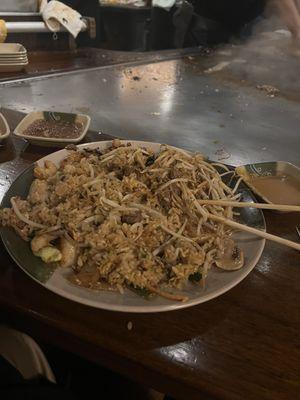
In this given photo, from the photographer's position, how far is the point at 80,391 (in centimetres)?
158

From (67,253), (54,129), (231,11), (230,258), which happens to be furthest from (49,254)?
(231,11)

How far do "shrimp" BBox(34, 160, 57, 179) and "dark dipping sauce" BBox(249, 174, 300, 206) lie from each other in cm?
83

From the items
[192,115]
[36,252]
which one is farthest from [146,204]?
[192,115]

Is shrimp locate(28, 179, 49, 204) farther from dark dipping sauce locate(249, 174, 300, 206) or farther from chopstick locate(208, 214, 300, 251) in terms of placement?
dark dipping sauce locate(249, 174, 300, 206)

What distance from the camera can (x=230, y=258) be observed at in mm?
1165

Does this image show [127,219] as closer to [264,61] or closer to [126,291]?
[126,291]

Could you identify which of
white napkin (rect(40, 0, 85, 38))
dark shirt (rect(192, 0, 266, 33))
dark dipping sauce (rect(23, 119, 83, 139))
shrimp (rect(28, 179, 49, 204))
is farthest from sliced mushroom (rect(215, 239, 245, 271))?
dark shirt (rect(192, 0, 266, 33))

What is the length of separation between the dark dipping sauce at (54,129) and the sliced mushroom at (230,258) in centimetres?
101

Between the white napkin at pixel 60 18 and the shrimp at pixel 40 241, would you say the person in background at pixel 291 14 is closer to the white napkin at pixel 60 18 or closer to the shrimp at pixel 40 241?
the white napkin at pixel 60 18

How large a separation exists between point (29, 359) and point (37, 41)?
3346 mm

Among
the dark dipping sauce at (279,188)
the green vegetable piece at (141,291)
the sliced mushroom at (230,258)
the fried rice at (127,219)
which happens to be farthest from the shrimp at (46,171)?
the dark dipping sauce at (279,188)

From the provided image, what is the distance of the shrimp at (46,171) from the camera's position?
4.65 ft

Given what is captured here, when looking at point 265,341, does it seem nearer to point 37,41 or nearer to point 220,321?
point 220,321

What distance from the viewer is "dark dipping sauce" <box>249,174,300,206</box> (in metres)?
1.53
